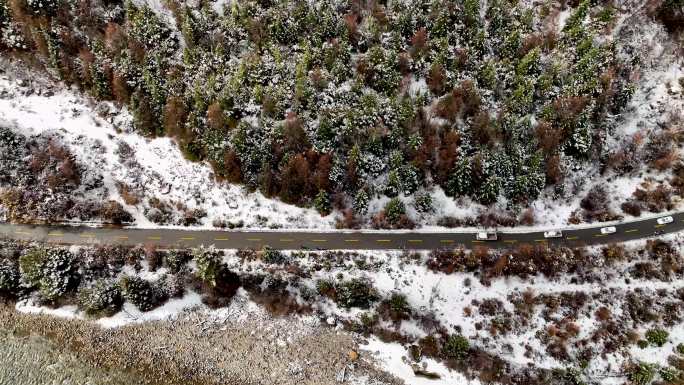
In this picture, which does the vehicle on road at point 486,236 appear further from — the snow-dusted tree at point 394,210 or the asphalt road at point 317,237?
the snow-dusted tree at point 394,210

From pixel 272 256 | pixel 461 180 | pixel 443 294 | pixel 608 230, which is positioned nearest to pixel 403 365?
pixel 443 294

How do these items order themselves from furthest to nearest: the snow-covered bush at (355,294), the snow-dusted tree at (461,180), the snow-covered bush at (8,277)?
the snow-dusted tree at (461,180), the snow-covered bush at (8,277), the snow-covered bush at (355,294)

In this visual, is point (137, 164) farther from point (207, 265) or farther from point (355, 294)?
point (355, 294)

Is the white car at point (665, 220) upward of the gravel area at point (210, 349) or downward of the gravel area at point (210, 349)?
upward

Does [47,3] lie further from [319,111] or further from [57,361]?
[57,361]

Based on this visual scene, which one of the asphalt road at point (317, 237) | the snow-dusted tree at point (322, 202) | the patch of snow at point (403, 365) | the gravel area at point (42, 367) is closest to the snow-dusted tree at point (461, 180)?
the asphalt road at point (317, 237)

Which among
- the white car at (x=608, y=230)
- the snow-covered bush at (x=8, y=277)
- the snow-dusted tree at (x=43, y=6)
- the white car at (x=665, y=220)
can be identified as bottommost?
the snow-covered bush at (x=8, y=277)
